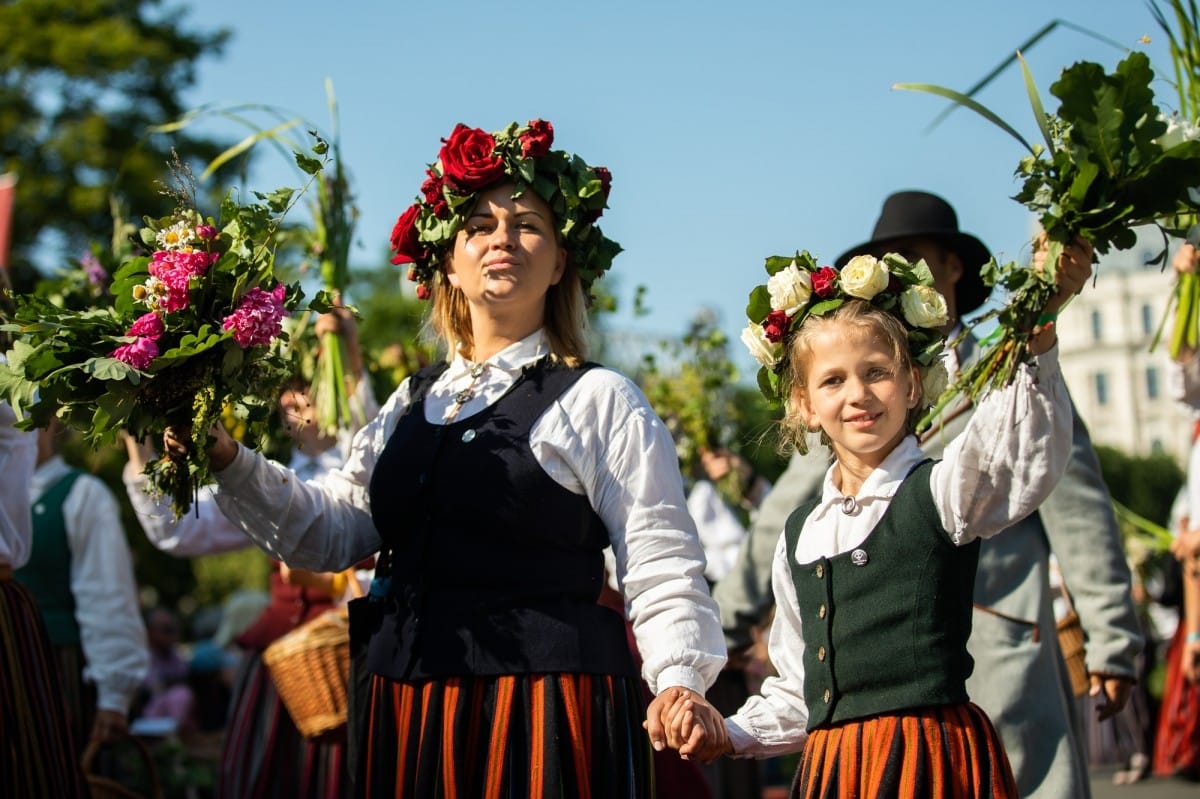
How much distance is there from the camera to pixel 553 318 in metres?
3.87

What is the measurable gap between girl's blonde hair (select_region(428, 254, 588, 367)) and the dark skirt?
98.7 inches

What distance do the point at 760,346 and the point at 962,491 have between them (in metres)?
0.68

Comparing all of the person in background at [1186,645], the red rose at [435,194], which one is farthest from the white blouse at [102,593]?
the person in background at [1186,645]

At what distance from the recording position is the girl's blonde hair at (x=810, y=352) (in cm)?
319

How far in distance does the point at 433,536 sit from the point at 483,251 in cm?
71

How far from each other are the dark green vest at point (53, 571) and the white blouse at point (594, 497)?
229cm

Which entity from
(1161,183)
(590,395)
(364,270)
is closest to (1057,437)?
(1161,183)

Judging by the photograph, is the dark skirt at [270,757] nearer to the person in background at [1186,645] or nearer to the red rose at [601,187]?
the red rose at [601,187]

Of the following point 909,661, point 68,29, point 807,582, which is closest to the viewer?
point 909,661

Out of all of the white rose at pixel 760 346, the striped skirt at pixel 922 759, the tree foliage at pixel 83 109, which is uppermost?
the tree foliage at pixel 83 109

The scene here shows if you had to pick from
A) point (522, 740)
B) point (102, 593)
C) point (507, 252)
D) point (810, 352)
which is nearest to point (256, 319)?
point (507, 252)

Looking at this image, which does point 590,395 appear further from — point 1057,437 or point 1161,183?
point 1161,183

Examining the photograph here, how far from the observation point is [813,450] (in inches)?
180

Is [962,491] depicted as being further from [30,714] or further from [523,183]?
[30,714]
